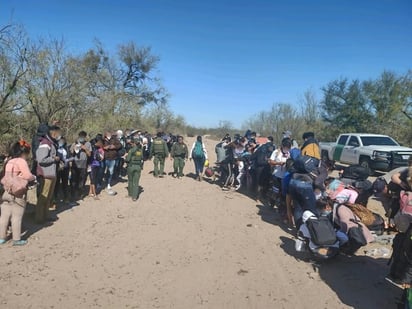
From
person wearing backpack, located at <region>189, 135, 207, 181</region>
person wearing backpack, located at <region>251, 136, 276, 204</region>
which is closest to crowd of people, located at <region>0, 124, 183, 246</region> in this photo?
person wearing backpack, located at <region>189, 135, 207, 181</region>

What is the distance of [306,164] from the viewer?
675 centimetres

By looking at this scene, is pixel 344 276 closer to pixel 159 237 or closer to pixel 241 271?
pixel 241 271

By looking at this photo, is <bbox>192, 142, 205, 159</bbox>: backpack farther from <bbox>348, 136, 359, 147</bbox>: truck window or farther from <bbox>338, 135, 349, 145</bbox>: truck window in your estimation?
<bbox>338, 135, 349, 145</bbox>: truck window

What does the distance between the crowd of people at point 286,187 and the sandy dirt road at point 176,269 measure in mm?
430

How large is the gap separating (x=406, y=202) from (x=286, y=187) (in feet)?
11.4

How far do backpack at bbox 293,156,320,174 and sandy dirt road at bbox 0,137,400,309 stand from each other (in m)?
1.37

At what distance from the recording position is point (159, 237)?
6.80 meters

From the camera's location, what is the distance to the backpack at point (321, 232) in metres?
5.27

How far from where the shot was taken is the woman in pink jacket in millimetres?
5828

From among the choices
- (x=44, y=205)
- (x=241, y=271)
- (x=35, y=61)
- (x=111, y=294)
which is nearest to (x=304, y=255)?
(x=241, y=271)

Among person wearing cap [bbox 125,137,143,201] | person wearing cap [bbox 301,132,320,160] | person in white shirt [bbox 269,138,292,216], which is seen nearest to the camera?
person wearing cap [bbox 301,132,320,160]

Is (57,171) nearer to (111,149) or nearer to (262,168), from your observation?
(111,149)

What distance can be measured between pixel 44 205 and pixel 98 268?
2.70 m

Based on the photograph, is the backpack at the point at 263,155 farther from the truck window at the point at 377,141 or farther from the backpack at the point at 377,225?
the truck window at the point at 377,141
